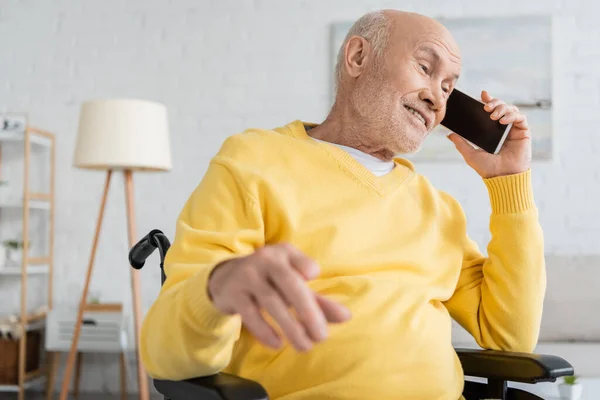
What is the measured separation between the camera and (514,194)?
4.11ft

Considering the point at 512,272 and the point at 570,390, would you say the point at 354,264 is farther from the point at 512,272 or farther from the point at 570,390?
the point at 570,390

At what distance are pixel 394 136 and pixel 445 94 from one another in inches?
5.2

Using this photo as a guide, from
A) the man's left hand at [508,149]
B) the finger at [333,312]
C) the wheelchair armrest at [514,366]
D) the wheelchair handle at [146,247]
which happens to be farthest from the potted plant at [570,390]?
the finger at [333,312]

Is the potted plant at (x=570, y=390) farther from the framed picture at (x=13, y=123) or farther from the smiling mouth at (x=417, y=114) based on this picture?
the framed picture at (x=13, y=123)

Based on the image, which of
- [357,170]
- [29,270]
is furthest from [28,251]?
[357,170]

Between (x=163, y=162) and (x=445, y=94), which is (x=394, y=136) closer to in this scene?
(x=445, y=94)

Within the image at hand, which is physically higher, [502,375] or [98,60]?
[98,60]

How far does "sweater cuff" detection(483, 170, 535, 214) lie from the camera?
1.25 meters

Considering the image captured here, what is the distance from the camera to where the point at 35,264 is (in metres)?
3.37

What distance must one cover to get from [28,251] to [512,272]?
297cm

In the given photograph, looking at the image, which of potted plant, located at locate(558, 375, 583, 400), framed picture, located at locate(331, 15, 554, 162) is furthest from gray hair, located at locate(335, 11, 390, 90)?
framed picture, located at locate(331, 15, 554, 162)

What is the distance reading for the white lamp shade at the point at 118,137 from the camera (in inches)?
112

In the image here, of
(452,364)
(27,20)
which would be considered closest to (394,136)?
(452,364)

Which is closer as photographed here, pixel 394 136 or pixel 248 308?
pixel 248 308
